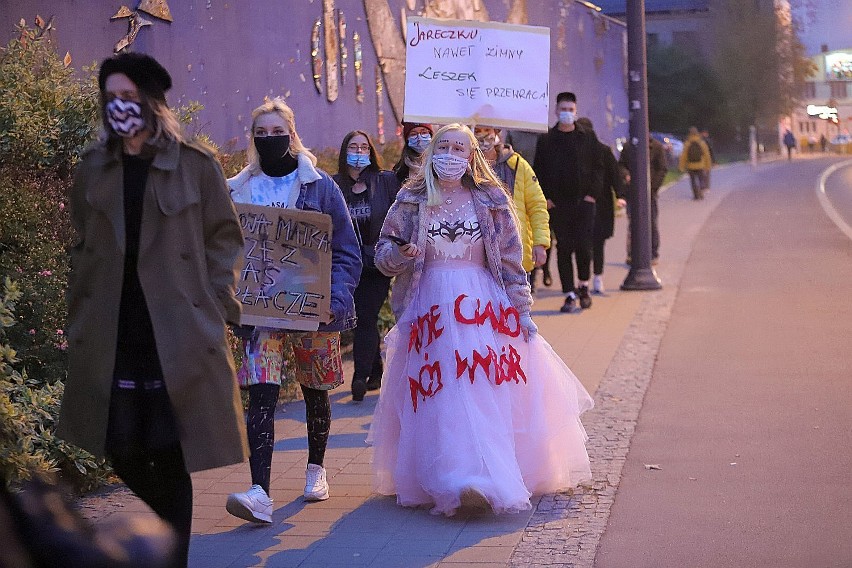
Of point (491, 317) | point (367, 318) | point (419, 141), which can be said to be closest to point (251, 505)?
point (491, 317)

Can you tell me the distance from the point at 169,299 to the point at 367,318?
427cm

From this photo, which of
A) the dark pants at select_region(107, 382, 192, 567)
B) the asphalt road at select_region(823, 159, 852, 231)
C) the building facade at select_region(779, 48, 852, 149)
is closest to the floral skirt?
the dark pants at select_region(107, 382, 192, 567)

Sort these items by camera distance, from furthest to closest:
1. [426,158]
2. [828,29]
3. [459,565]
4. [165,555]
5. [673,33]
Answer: [673,33], [828,29], [426,158], [459,565], [165,555]

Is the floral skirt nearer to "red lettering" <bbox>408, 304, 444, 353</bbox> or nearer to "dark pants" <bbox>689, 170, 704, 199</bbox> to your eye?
"red lettering" <bbox>408, 304, 444, 353</bbox>

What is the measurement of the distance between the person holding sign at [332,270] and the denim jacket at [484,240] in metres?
0.25

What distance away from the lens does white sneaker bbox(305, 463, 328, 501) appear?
20.4 ft

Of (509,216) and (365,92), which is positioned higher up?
(365,92)

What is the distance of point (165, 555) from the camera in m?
2.72

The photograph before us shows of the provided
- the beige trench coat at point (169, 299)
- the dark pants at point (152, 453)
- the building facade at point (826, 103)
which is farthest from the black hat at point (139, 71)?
the building facade at point (826, 103)

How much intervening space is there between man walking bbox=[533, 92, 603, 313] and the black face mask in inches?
244

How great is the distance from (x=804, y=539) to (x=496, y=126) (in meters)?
4.33

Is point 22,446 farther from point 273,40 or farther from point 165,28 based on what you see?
point 273,40

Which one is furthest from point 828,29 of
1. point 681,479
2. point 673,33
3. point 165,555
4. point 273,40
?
point 673,33

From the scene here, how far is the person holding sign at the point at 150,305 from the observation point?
4.23 metres
